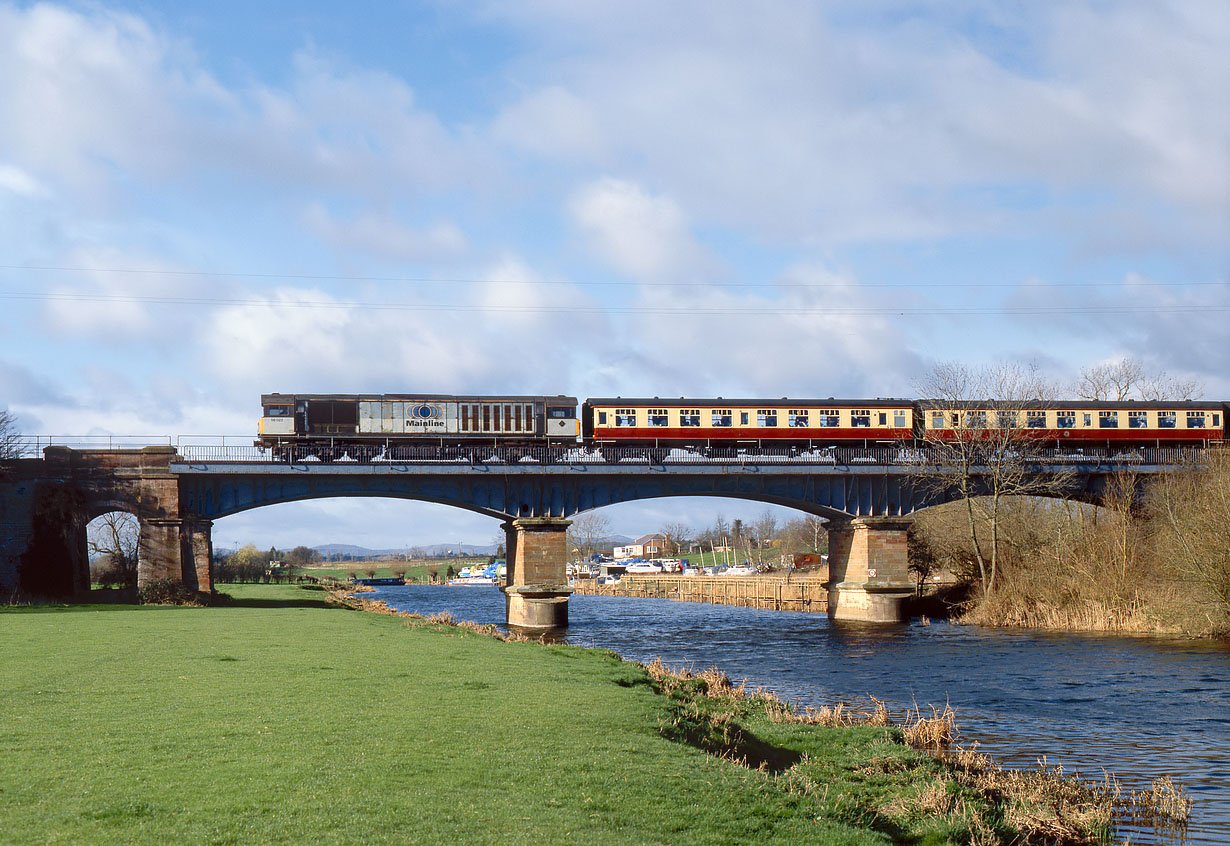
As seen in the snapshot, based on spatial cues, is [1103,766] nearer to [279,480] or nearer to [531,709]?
[531,709]

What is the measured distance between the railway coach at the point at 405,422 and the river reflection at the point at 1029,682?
1477 cm

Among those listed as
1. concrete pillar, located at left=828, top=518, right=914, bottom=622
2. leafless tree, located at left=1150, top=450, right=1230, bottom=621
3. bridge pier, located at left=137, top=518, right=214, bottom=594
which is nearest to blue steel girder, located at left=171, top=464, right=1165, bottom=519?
concrete pillar, located at left=828, top=518, right=914, bottom=622

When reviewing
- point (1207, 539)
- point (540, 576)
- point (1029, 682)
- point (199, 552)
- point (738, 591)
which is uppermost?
point (1207, 539)

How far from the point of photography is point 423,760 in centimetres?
1309

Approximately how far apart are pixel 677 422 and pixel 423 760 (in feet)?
170

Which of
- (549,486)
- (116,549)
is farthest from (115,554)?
(549,486)

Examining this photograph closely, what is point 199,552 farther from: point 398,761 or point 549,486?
point 398,761

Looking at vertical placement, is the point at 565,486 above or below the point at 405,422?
below

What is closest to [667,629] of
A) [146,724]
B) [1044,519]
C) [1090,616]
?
[1090,616]

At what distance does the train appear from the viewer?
208 ft

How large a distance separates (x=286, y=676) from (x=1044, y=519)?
53.5 meters

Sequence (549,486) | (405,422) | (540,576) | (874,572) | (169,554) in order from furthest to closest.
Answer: (405,422)
(549,486)
(874,572)
(540,576)
(169,554)

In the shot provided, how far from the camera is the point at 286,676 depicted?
2067 cm

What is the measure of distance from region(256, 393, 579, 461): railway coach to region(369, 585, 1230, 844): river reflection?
48.5 ft
